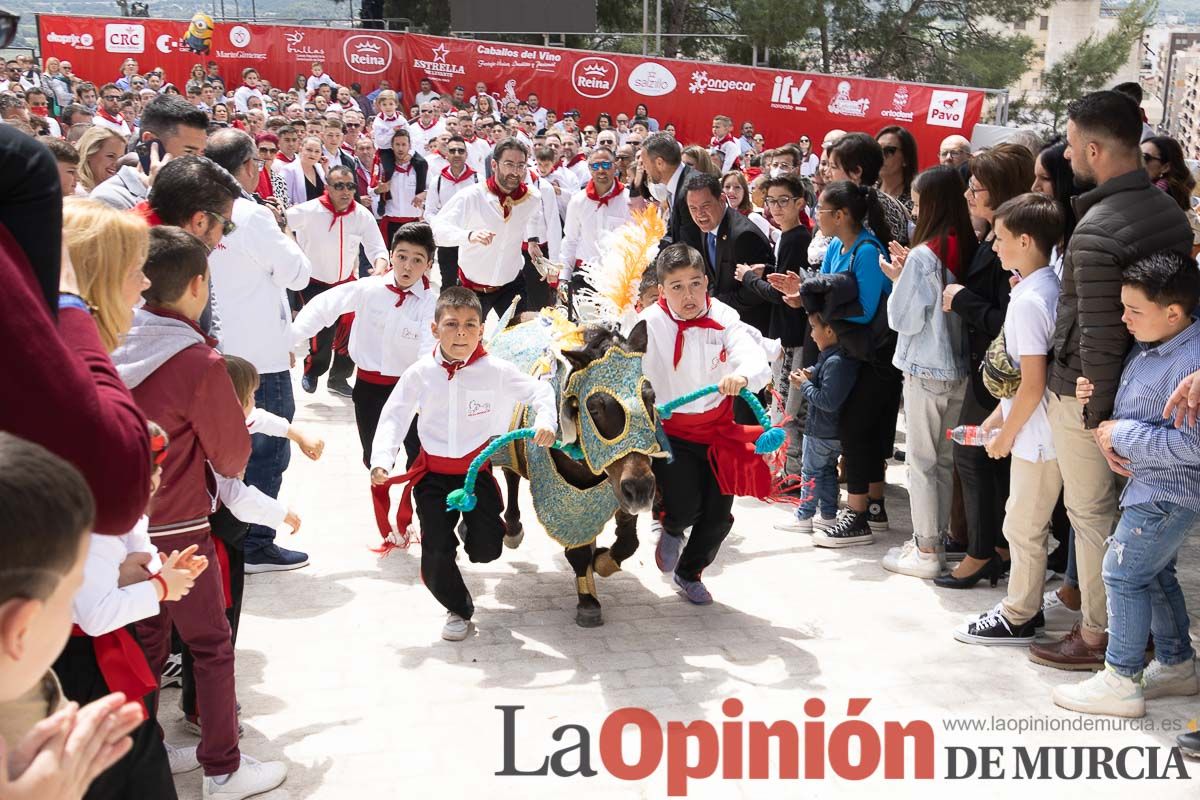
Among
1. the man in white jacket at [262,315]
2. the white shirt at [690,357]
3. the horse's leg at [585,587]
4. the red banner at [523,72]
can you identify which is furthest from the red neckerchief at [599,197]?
the red banner at [523,72]

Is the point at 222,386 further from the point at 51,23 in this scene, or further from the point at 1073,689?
the point at 51,23

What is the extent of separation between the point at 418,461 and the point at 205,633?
1778 mm

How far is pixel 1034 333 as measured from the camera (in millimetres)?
4992

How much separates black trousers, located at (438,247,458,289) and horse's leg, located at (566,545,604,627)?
4996 mm

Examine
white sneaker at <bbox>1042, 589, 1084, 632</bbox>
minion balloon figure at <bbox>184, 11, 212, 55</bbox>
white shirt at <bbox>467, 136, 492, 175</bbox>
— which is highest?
minion balloon figure at <bbox>184, 11, 212, 55</bbox>

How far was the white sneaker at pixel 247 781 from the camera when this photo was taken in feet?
13.1

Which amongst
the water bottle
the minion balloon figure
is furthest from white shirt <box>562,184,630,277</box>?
the minion balloon figure

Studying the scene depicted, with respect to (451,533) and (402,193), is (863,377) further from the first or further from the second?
(402,193)

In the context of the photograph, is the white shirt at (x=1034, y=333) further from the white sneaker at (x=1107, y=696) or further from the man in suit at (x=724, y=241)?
the man in suit at (x=724, y=241)

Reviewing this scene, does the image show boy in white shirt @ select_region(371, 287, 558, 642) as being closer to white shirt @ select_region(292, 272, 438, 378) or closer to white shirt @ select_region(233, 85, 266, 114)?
white shirt @ select_region(292, 272, 438, 378)

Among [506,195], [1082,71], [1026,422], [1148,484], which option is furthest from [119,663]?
[1082,71]

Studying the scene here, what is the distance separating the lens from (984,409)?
5.75 m

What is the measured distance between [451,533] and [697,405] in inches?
52.0

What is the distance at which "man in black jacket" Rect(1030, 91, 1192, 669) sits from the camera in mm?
4523
